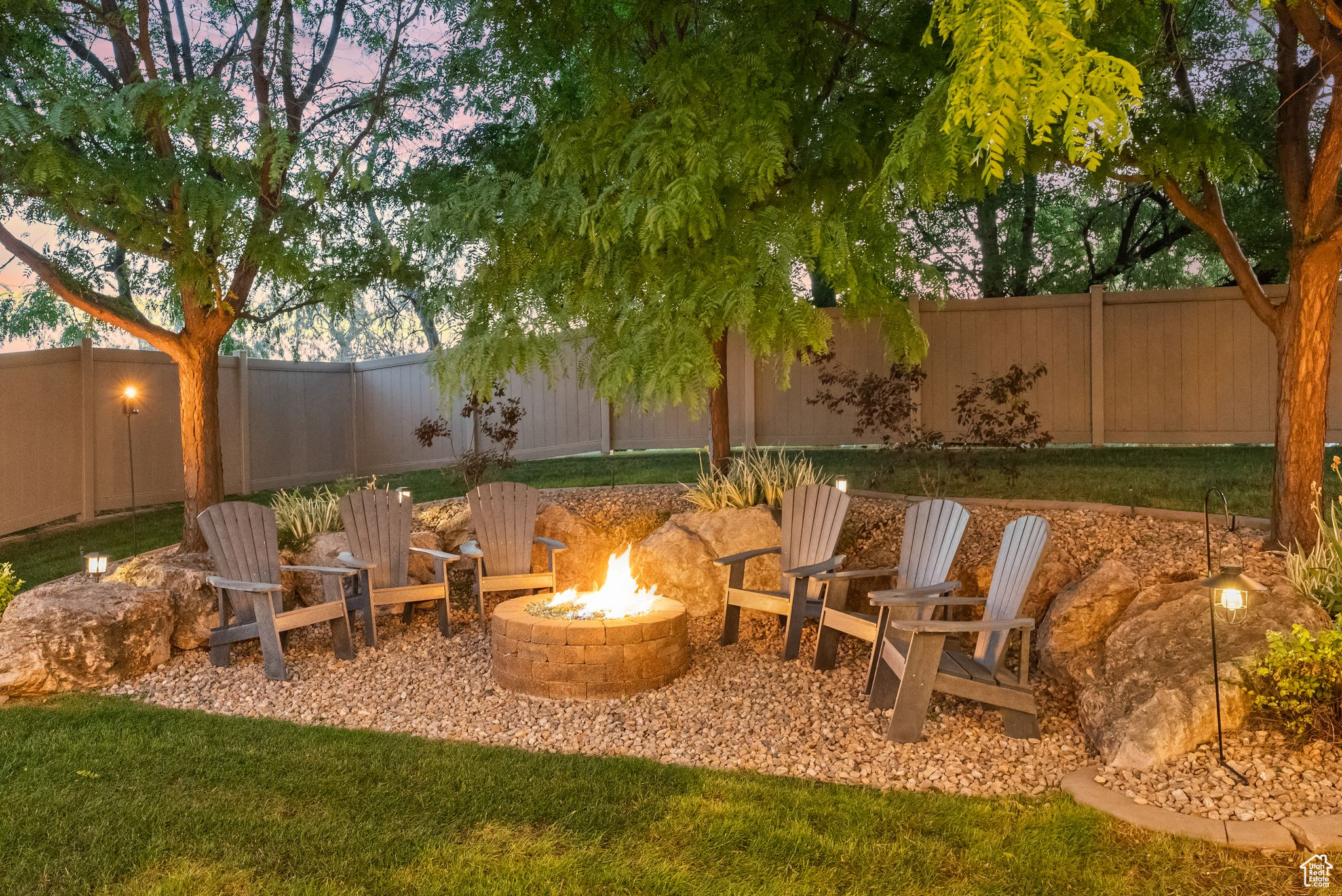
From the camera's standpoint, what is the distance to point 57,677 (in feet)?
Result: 14.5

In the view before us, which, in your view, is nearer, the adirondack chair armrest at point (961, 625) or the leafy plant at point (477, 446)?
the adirondack chair armrest at point (961, 625)

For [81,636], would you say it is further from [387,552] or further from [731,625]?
[731,625]

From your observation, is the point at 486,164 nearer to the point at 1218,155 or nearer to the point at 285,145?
the point at 285,145

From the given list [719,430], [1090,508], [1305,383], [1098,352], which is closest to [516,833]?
[1305,383]

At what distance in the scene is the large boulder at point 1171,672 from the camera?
3295mm

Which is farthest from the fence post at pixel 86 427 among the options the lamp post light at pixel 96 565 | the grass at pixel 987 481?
the lamp post light at pixel 96 565

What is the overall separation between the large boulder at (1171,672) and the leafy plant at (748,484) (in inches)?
94.9

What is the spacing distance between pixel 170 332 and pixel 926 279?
4.86m

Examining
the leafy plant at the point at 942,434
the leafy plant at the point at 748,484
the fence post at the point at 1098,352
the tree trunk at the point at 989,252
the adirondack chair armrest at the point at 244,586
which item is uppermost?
the tree trunk at the point at 989,252

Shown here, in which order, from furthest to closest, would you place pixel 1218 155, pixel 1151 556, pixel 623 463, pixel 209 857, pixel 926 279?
pixel 623 463 < pixel 926 279 < pixel 1151 556 < pixel 1218 155 < pixel 209 857

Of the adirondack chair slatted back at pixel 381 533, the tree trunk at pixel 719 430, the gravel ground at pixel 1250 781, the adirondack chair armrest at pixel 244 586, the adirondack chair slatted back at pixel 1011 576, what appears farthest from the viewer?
the tree trunk at pixel 719 430

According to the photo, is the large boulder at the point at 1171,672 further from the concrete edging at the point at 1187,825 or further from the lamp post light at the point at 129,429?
the lamp post light at the point at 129,429

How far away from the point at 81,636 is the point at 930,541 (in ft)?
13.0

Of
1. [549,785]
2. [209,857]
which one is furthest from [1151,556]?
[209,857]
